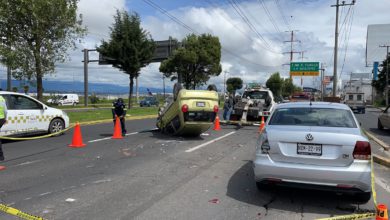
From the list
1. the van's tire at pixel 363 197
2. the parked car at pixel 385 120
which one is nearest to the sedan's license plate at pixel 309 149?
the van's tire at pixel 363 197

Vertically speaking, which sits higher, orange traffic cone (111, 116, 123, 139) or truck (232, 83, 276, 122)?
truck (232, 83, 276, 122)

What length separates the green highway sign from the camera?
5062 cm

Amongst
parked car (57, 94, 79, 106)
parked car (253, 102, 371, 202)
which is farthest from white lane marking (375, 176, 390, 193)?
parked car (57, 94, 79, 106)

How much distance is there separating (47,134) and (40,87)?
6.45m

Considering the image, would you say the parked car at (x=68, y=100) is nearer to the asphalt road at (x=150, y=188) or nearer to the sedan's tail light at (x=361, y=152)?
the asphalt road at (x=150, y=188)

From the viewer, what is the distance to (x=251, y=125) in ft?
64.0

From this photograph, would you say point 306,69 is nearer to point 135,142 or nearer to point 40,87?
point 40,87

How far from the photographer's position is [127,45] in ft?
98.1

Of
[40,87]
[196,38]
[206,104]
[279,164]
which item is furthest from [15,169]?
[196,38]

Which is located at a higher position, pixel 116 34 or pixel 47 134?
pixel 116 34

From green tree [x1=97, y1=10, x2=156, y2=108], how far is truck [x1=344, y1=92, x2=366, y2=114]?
22.8 meters

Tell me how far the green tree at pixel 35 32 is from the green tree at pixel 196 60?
23.9 metres

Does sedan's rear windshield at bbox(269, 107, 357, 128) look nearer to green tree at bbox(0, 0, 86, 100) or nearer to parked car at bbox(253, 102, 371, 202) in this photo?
parked car at bbox(253, 102, 371, 202)

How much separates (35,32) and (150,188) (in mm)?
13937
